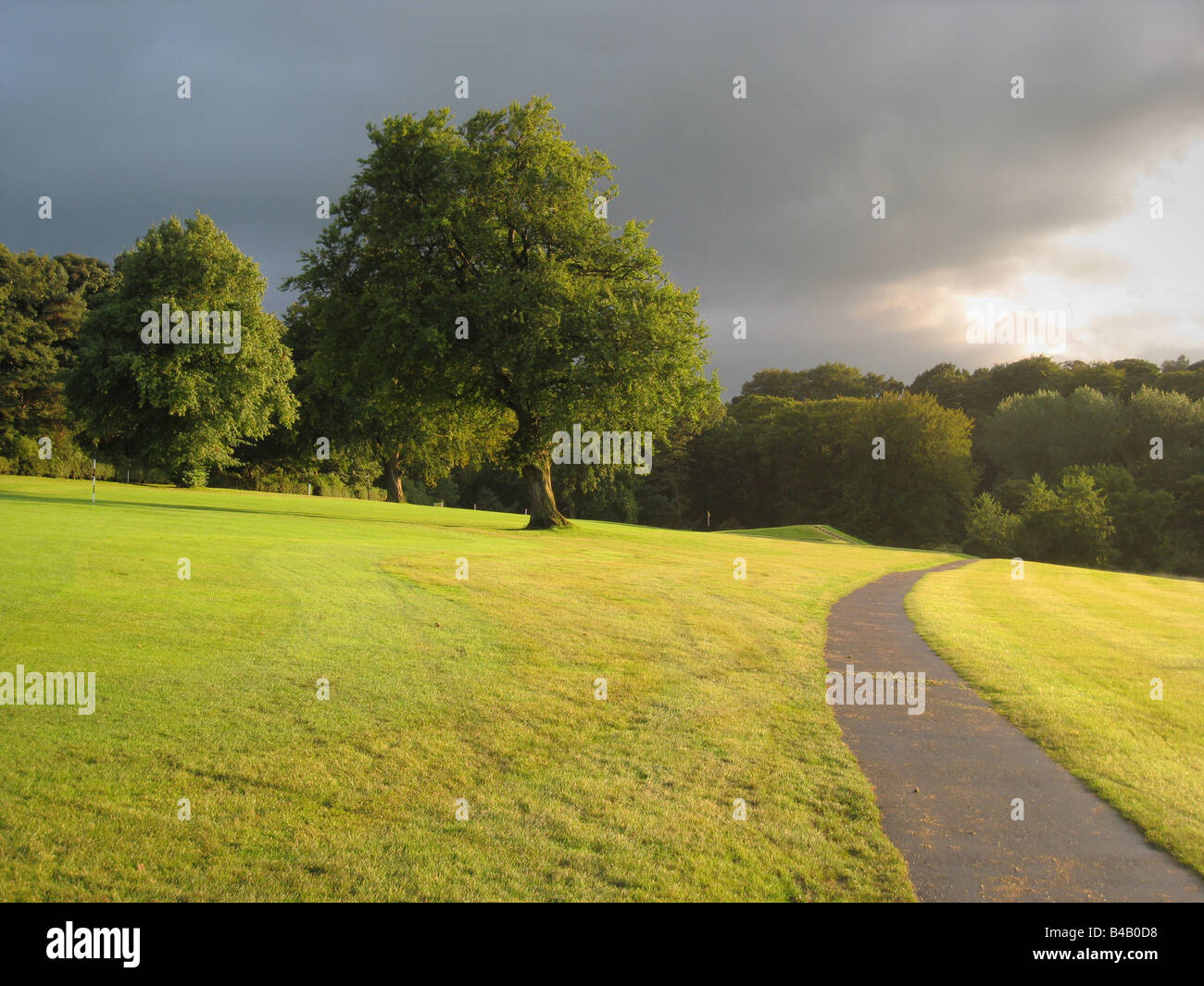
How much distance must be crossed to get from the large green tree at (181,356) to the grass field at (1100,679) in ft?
131

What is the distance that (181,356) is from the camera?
44.6m

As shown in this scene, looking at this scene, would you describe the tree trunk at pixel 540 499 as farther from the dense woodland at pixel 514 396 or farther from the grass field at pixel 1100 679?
the grass field at pixel 1100 679

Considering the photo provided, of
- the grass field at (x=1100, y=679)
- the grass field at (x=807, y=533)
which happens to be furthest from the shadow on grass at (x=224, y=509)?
the grass field at (x=807, y=533)

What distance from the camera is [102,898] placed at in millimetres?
4691

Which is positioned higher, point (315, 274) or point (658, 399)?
point (315, 274)

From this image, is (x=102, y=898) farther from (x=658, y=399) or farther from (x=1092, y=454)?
(x=1092, y=454)

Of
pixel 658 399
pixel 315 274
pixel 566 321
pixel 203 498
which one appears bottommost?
pixel 203 498

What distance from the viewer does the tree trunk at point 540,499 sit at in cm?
3572

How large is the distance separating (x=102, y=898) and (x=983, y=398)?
358ft

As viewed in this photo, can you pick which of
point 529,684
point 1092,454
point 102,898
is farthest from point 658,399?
point 1092,454

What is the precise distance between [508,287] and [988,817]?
1056 inches

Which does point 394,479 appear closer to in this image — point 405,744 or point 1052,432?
point 405,744

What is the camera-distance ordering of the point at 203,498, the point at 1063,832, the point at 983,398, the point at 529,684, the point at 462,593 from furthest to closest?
1. the point at 983,398
2. the point at 203,498
3. the point at 462,593
4. the point at 529,684
5. the point at 1063,832
